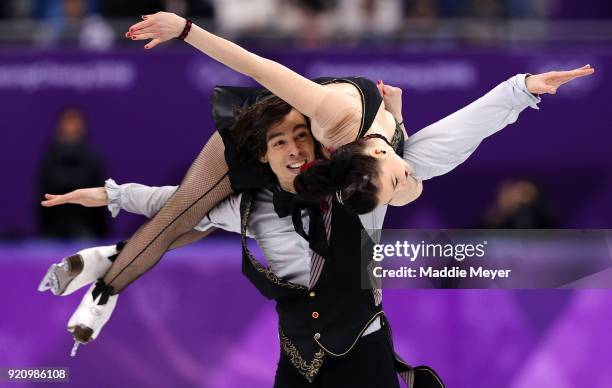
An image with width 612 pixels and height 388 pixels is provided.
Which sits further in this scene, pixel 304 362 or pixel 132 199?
pixel 132 199

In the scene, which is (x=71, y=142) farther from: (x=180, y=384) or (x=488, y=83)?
(x=180, y=384)

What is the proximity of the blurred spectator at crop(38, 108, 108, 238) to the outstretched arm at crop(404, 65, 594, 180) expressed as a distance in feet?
16.5

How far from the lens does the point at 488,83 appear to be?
9.67m

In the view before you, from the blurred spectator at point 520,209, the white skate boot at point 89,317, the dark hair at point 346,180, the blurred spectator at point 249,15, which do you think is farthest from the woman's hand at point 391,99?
the blurred spectator at point 249,15

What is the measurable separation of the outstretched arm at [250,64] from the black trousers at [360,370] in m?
0.90

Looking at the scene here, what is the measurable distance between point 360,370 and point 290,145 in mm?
886

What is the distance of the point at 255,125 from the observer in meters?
4.54

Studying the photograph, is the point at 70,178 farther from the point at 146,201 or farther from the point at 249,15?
the point at 146,201

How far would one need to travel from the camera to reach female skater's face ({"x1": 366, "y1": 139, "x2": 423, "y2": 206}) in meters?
4.15

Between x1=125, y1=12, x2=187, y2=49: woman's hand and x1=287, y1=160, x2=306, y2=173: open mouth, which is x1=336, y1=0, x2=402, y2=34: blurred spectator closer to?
x1=287, y1=160, x2=306, y2=173: open mouth

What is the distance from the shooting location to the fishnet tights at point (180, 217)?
4.77 meters

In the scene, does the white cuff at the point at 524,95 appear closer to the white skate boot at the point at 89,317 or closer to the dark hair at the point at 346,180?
the dark hair at the point at 346,180

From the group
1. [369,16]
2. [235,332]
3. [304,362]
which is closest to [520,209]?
[369,16]

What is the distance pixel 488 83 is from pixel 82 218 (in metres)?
3.41
